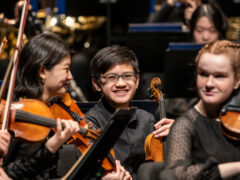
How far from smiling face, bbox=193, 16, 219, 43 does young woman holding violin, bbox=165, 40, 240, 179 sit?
1798mm

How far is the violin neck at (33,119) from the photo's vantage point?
1.82m

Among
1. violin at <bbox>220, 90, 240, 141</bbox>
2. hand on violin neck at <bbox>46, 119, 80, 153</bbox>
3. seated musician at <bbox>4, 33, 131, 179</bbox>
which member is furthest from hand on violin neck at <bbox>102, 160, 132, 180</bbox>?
violin at <bbox>220, 90, 240, 141</bbox>

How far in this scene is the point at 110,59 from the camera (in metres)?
2.52

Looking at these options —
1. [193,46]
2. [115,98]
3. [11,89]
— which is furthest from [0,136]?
[193,46]

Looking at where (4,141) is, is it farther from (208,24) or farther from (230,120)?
(208,24)

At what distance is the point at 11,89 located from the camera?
179 cm

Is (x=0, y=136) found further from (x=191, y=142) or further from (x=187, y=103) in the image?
(x=187, y=103)

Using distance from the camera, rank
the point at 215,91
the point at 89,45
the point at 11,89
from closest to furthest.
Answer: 1. the point at 11,89
2. the point at 215,91
3. the point at 89,45

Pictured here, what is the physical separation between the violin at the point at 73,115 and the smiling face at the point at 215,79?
55cm

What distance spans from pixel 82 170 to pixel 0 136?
34 centimetres

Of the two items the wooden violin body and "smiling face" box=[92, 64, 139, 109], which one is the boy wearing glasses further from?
the wooden violin body

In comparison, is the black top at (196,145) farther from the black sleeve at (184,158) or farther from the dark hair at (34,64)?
the dark hair at (34,64)

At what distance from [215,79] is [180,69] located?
1.59 metres

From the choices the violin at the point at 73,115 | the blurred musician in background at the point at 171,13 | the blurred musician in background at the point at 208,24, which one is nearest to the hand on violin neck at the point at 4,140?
the violin at the point at 73,115
